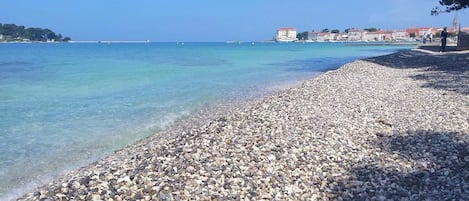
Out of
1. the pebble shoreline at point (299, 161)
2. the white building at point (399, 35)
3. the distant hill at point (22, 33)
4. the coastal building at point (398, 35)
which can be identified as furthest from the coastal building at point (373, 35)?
the pebble shoreline at point (299, 161)

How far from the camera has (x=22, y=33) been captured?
17112cm

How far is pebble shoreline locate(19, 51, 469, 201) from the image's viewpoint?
5172 millimetres

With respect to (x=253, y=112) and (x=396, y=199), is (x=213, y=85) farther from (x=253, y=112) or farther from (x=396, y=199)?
(x=396, y=199)

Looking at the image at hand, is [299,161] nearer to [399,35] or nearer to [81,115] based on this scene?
[81,115]

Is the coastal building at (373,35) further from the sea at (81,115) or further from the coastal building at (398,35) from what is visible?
the sea at (81,115)

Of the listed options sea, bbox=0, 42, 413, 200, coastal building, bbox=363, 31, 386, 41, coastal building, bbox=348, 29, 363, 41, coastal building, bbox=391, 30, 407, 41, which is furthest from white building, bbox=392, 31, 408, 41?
sea, bbox=0, 42, 413, 200

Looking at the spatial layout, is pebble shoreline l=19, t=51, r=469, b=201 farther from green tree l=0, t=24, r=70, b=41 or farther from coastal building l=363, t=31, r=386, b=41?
green tree l=0, t=24, r=70, b=41

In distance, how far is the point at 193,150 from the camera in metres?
6.54

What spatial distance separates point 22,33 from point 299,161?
611 feet

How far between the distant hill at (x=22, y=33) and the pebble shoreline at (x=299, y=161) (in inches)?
6931

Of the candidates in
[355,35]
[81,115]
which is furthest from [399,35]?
[81,115]

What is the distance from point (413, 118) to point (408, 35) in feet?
539

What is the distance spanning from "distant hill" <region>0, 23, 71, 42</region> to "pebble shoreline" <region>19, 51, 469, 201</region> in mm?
176053

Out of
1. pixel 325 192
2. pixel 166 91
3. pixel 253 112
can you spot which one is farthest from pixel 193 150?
pixel 166 91
